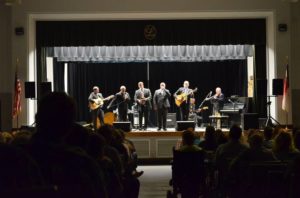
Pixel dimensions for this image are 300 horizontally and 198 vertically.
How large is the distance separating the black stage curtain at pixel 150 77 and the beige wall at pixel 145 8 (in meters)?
4.52

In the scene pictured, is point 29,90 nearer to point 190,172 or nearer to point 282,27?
point 282,27

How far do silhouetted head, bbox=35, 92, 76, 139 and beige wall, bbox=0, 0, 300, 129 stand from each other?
13.0 metres

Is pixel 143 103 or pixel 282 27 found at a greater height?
pixel 282 27

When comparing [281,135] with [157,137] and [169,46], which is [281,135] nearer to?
[157,137]

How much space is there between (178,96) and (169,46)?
64.6 inches

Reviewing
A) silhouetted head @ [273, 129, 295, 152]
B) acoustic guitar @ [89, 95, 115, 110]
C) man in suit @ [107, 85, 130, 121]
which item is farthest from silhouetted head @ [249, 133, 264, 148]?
acoustic guitar @ [89, 95, 115, 110]

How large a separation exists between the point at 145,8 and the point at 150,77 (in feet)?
17.4

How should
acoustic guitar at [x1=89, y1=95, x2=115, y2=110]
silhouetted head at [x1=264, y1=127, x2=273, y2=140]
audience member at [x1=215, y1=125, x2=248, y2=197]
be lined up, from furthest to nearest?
1. acoustic guitar at [x1=89, y1=95, x2=115, y2=110]
2. silhouetted head at [x1=264, y1=127, x2=273, y2=140]
3. audience member at [x1=215, y1=125, x2=248, y2=197]

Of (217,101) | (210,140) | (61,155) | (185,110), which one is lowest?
(210,140)

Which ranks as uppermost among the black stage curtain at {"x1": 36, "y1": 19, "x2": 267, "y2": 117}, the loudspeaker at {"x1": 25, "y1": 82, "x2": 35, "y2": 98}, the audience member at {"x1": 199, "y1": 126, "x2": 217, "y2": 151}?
the black stage curtain at {"x1": 36, "y1": 19, "x2": 267, "y2": 117}

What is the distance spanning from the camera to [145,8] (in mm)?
14688

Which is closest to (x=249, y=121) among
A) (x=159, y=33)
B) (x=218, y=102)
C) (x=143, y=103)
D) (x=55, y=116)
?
(x=218, y=102)

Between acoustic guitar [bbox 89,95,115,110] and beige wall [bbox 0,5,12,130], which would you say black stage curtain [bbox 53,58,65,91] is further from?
beige wall [bbox 0,5,12,130]

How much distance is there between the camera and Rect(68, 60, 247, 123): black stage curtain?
19.3 m
